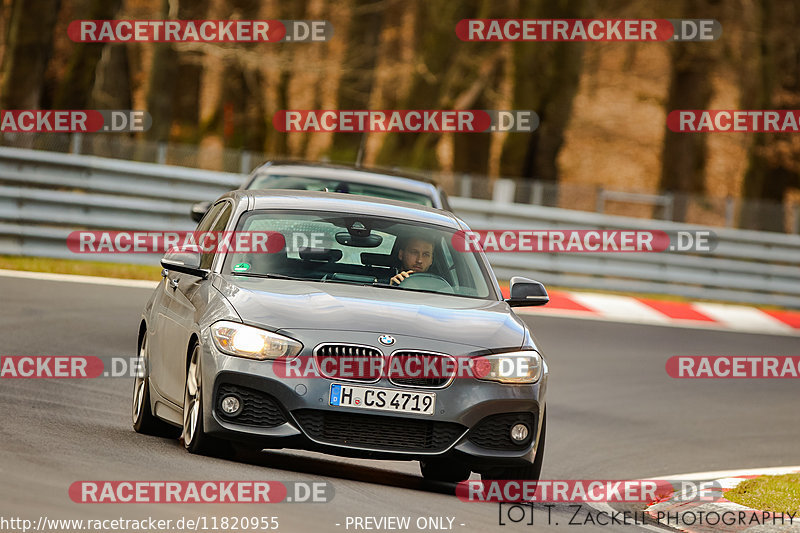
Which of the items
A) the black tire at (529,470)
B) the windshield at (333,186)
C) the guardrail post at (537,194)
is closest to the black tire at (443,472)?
the black tire at (529,470)

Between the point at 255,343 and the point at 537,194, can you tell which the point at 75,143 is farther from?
the point at 255,343

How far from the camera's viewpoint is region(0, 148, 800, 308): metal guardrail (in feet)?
66.2

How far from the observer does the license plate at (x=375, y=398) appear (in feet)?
26.6

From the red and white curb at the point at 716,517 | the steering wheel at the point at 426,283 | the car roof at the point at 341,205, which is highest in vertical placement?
the car roof at the point at 341,205

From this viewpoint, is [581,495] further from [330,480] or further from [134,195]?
[134,195]

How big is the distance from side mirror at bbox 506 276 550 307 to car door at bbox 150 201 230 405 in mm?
1769

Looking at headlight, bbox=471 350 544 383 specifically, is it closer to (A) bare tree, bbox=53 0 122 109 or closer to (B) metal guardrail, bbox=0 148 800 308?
(B) metal guardrail, bbox=0 148 800 308

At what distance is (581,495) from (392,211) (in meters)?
2.02

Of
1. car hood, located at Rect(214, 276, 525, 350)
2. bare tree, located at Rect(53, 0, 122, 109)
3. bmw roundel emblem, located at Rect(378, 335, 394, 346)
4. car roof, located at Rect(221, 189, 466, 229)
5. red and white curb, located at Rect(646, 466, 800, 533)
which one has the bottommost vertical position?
red and white curb, located at Rect(646, 466, 800, 533)

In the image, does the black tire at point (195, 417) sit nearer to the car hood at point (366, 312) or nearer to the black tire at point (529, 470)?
the car hood at point (366, 312)

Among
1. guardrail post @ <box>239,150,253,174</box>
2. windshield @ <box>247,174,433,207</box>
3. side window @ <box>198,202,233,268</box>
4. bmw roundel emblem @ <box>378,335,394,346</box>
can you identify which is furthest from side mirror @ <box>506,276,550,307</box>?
guardrail post @ <box>239,150,253,174</box>

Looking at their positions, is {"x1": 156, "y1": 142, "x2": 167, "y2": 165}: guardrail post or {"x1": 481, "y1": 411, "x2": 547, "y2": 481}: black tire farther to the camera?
{"x1": 156, "y1": 142, "x2": 167, "y2": 165}: guardrail post

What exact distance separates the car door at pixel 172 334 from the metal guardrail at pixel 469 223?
10.2 m

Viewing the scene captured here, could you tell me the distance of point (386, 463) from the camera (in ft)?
33.9
